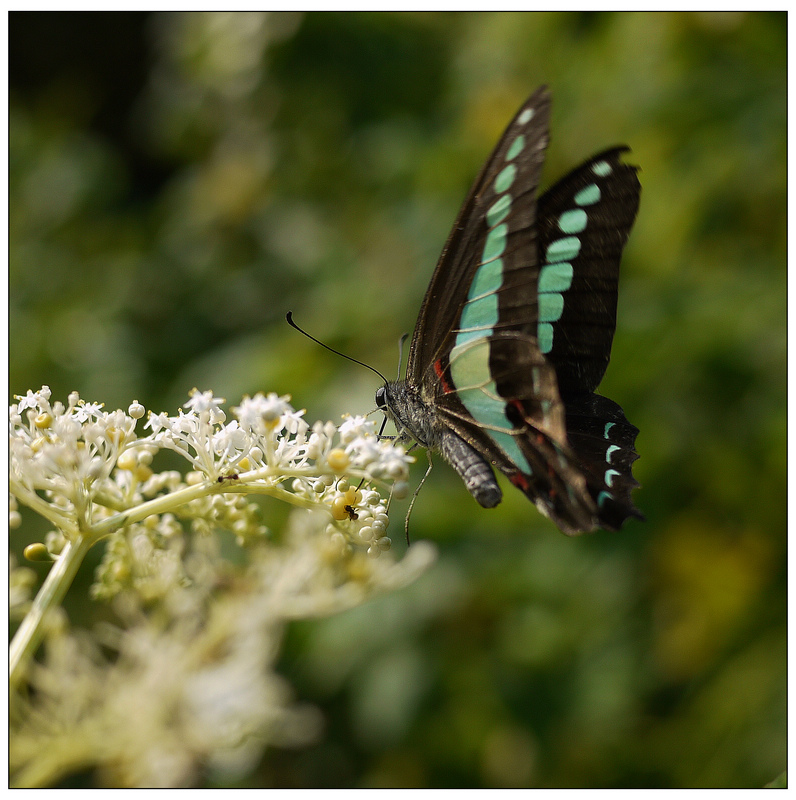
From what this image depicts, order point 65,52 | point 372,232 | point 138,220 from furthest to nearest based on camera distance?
point 65,52 < point 138,220 < point 372,232

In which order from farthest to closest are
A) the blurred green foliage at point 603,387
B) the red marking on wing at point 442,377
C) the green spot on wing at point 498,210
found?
the blurred green foliage at point 603,387 < the red marking on wing at point 442,377 < the green spot on wing at point 498,210

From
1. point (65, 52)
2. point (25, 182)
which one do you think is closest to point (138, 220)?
point (25, 182)

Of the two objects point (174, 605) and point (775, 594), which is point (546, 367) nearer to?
point (174, 605)

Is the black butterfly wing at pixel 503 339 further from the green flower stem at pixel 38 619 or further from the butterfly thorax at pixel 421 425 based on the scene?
the green flower stem at pixel 38 619

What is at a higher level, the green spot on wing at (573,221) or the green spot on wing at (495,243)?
the green spot on wing at (573,221)

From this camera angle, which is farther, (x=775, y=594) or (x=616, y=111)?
(x=616, y=111)

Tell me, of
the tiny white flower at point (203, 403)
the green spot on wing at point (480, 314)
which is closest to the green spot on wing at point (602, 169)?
the green spot on wing at point (480, 314)

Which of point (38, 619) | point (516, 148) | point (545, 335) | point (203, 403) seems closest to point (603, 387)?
point (545, 335)
